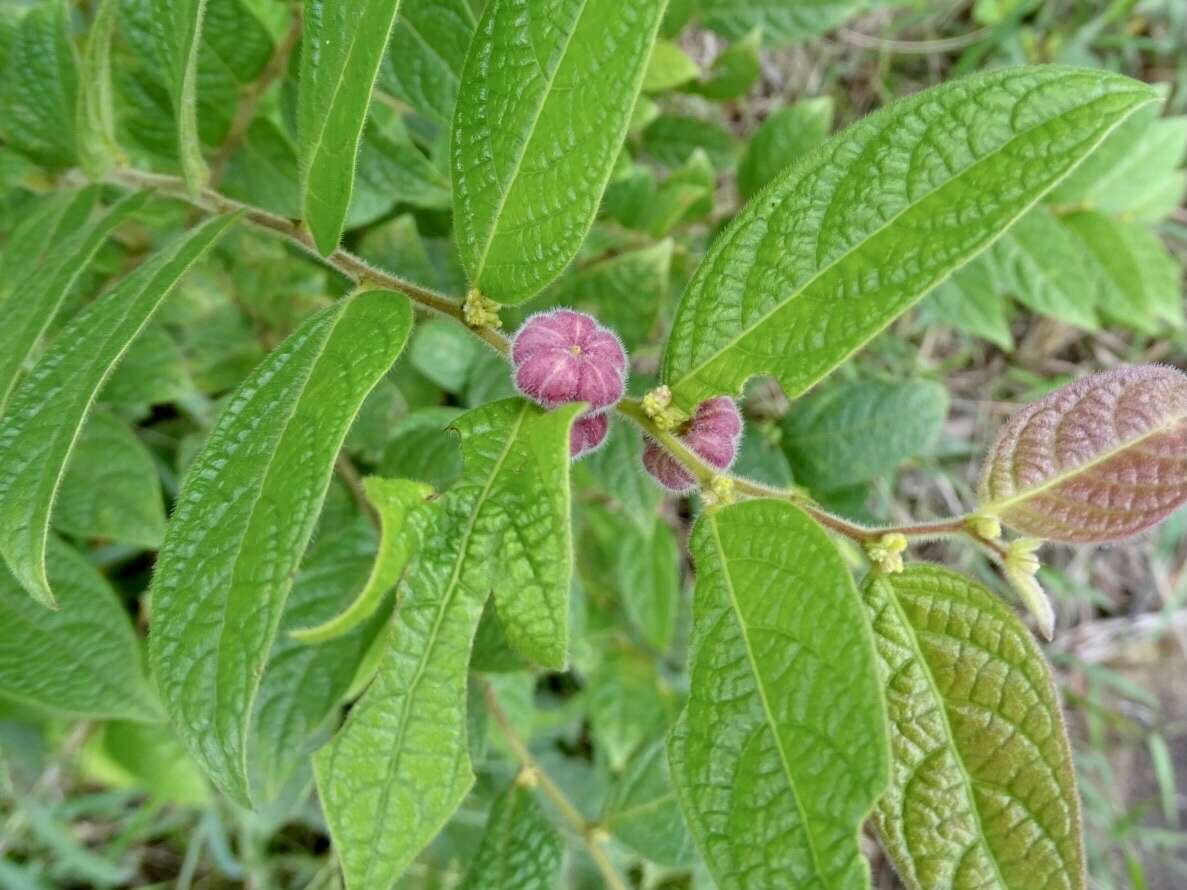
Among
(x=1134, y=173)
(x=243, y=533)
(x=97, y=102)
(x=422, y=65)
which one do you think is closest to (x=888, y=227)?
(x=243, y=533)

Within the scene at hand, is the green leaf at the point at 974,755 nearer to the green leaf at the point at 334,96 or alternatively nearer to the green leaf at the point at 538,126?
the green leaf at the point at 538,126

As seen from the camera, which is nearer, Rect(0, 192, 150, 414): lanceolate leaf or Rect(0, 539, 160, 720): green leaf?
Rect(0, 192, 150, 414): lanceolate leaf

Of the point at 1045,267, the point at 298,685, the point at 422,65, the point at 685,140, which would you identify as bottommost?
the point at 298,685

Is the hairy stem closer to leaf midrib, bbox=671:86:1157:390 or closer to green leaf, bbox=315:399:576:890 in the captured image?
leaf midrib, bbox=671:86:1157:390

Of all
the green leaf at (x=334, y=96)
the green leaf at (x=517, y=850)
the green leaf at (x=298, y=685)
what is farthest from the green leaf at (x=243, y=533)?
the green leaf at (x=517, y=850)

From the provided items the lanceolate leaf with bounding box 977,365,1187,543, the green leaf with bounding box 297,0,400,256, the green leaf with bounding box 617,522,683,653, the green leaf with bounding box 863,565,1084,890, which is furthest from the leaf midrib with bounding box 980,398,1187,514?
the green leaf with bounding box 617,522,683,653

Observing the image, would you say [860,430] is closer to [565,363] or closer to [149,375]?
[565,363]
